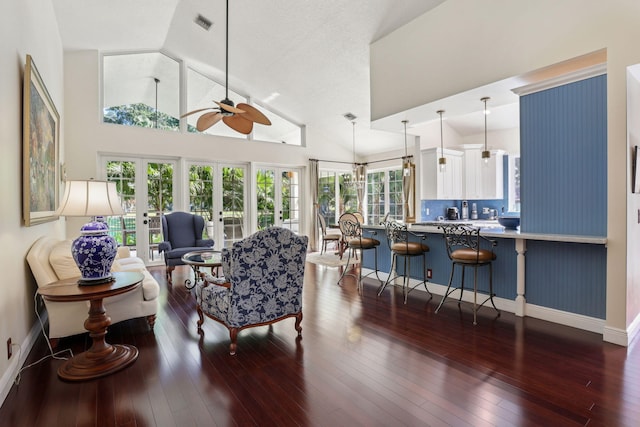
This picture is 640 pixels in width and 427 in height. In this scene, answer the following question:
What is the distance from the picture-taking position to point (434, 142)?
286 inches

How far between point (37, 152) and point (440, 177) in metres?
6.45

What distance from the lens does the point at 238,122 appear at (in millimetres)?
3908

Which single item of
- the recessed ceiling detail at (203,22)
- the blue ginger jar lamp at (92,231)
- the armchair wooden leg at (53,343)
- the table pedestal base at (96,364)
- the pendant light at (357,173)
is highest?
the recessed ceiling detail at (203,22)

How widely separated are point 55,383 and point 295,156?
678 centimetres

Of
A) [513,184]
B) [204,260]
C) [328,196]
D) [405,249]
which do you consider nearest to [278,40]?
[204,260]

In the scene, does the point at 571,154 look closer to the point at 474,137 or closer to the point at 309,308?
the point at 309,308

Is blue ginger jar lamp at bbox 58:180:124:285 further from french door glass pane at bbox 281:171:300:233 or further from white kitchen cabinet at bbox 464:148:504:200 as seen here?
white kitchen cabinet at bbox 464:148:504:200

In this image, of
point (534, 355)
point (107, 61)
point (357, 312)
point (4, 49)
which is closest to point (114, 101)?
point (107, 61)

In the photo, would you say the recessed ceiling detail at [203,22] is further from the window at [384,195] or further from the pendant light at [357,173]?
the window at [384,195]

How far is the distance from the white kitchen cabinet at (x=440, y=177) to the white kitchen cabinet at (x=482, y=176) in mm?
142

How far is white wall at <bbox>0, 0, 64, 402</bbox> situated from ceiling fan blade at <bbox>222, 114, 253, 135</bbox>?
5.90ft

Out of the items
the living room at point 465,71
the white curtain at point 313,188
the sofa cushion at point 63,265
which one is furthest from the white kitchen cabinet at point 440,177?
the sofa cushion at point 63,265

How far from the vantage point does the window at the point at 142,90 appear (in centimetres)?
630

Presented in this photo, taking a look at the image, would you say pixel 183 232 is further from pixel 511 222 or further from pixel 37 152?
pixel 511 222
